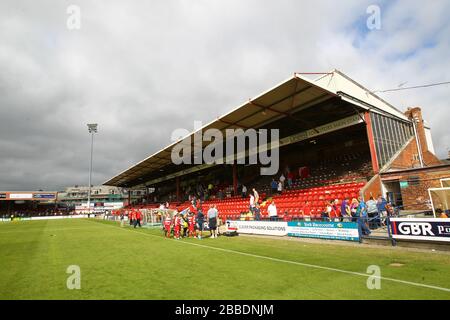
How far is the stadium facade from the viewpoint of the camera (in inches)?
635

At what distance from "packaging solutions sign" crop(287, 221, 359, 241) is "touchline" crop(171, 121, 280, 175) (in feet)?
38.0

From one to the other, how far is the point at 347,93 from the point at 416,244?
1103 centimetres

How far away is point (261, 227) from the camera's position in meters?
16.0

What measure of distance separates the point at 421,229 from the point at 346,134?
1533cm

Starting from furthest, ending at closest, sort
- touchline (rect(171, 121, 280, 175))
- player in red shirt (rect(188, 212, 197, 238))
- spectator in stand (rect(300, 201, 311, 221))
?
touchline (rect(171, 121, 280, 175)), spectator in stand (rect(300, 201, 311, 221)), player in red shirt (rect(188, 212, 197, 238))

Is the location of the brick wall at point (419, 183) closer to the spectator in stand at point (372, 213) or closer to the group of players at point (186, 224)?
the spectator in stand at point (372, 213)

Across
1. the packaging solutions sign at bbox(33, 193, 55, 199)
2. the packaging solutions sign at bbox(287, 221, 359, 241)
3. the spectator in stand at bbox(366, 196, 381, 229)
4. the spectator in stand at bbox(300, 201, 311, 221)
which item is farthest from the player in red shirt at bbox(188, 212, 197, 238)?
the packaging solutions sign at bbox(33, 193, 55, 199)

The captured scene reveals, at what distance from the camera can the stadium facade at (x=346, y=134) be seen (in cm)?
1614

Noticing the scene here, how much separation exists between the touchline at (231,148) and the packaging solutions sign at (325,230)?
11584 mm

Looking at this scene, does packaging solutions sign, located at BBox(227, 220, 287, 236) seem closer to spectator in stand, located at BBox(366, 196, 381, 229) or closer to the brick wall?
spectator in stand, located at BBox(366, 196, 381, 229)

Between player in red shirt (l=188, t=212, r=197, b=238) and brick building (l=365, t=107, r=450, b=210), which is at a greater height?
brick building (l=365, t=107, r=450, b=210)
